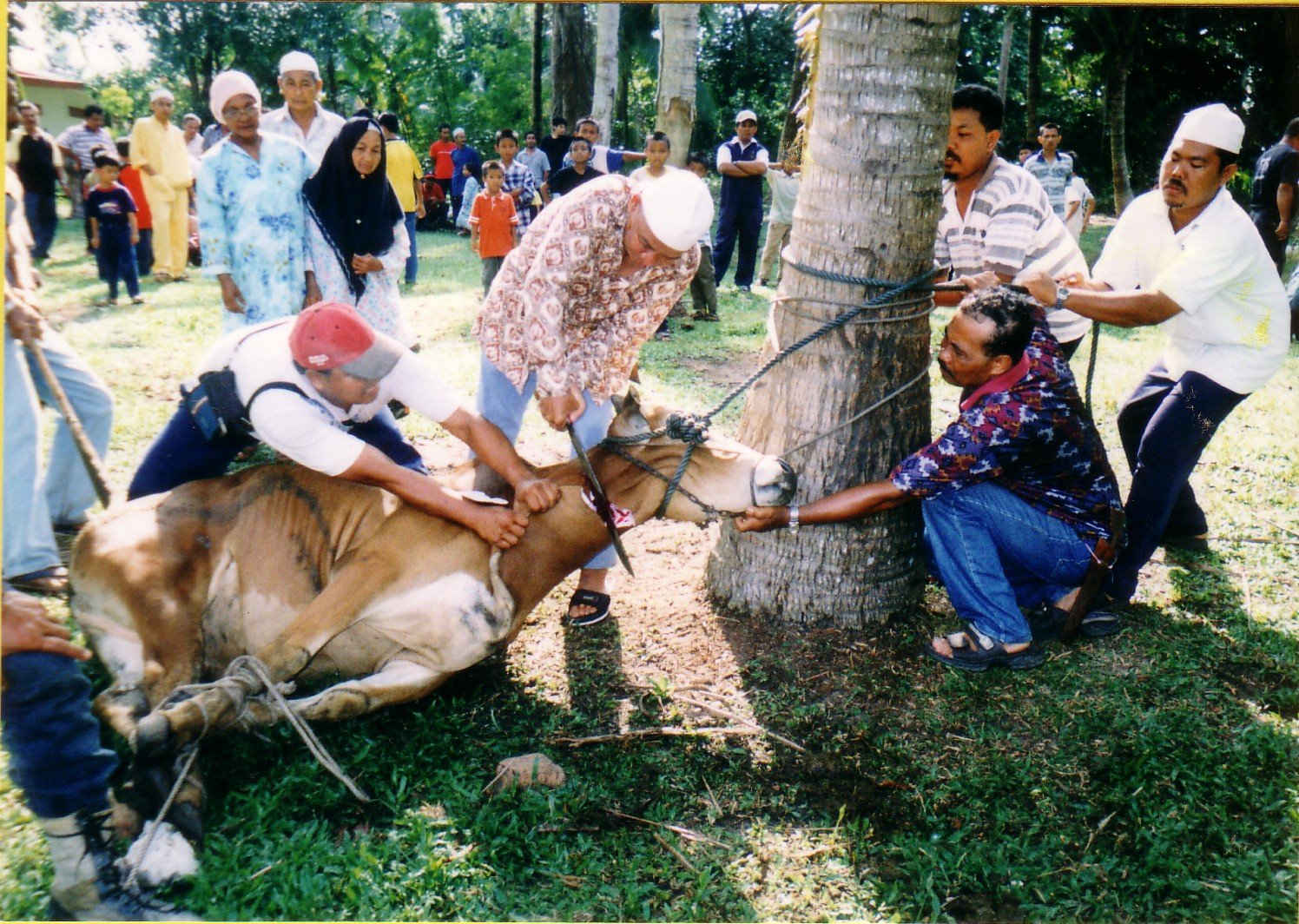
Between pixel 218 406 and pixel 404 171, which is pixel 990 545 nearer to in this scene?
pixel 218 406

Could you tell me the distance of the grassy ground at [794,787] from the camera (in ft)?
9.13

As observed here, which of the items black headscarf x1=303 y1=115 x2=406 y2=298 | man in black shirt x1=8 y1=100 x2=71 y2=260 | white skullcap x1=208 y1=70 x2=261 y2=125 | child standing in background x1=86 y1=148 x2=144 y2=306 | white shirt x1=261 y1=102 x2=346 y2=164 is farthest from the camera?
man in black shirt x1=8 y1=100 x2=71 y2=260

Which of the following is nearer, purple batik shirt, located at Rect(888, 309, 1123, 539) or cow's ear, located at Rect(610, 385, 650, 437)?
purple batik shirt, located at Rect(888, 309, 1123, 539)

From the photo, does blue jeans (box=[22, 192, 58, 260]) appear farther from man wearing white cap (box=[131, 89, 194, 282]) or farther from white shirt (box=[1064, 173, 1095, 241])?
white shirt (box=[1064, 173, 1095, 241])

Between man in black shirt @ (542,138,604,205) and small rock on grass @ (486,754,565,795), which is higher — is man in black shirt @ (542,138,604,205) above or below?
above

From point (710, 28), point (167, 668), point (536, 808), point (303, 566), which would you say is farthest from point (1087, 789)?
point (710, 28)

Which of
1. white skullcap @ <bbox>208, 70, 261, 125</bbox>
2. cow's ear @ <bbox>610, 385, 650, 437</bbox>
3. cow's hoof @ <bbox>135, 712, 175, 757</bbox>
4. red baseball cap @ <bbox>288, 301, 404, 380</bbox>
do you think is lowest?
cow's hoof @ <bbox>135, 712, 175, 757</bbox>

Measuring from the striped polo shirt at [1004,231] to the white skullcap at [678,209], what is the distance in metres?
1.40

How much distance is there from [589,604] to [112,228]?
755 centimetres

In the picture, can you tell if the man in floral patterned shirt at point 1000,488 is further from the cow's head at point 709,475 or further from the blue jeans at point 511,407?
the blue jeans at point 511,407

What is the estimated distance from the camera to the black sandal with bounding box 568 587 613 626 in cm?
412

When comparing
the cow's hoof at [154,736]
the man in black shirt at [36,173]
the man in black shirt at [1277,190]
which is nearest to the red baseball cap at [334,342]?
the cow's hoof at [154,736]

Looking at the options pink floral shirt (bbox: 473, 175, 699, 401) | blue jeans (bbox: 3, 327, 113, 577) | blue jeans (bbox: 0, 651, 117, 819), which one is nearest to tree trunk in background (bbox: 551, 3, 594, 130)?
blue jeans (bbox: 3, 327, 113, 577)

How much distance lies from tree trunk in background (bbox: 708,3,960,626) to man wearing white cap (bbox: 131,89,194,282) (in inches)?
326
